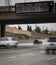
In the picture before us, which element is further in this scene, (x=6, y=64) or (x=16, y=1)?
(x=16, y=1)

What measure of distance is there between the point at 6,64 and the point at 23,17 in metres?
32.9

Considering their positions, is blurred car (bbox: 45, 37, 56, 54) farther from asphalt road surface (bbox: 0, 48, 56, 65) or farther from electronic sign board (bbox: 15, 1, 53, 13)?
electronic sign board (bbox: 15, 1, 53, 13)

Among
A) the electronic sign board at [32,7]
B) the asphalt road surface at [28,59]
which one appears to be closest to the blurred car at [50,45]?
the asphalt road surface at [28,59]

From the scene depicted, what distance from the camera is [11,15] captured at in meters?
48.4

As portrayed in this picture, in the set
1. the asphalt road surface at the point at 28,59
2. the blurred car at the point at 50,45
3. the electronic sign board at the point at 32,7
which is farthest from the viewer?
the electronic sign board at the point at 32,7

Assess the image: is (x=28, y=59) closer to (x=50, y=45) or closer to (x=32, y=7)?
(x=50, y=45)

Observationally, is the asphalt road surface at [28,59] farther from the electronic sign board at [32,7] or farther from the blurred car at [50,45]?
the electronic sign board at [32,7]

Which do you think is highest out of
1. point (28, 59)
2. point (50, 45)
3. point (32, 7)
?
point (32, 7)

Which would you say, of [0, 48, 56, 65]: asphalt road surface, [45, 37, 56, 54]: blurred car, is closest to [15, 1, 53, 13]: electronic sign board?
[45, 37, 56, 54]: blurred car

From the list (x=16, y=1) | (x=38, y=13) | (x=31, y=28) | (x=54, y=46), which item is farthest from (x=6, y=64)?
(x=31, y=28)

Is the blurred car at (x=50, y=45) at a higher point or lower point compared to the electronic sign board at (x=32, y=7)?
lower

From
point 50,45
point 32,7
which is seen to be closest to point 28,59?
point 50,45

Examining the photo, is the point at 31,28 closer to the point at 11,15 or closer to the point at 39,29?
the point at 39,29

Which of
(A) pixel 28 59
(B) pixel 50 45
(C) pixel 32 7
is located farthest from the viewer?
(C) pixel 32 7
